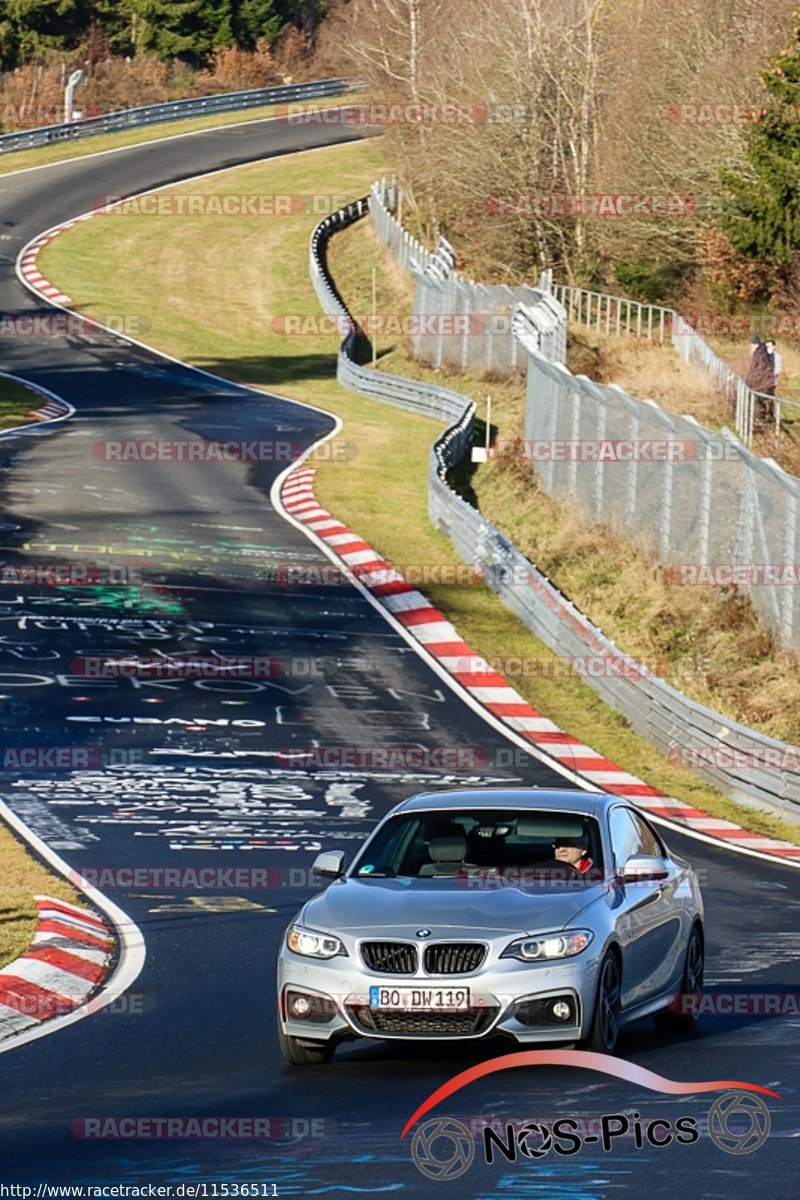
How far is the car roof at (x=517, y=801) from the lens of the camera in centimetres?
1170

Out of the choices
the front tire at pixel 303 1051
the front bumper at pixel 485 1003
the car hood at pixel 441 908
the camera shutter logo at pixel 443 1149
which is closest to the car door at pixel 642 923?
the car hood at pixel 441 908

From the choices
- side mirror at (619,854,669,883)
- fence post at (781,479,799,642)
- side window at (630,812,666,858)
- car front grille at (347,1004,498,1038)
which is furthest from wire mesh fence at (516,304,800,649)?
car front grille at (347,1004,498,1038)

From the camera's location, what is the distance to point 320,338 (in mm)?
65875

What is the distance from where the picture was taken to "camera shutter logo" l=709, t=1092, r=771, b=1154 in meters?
8.52

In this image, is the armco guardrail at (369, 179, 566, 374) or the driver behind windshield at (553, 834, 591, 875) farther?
the armco guardrail at (369, 179, 566, 374)

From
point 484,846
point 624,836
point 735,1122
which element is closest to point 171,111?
point 624,836

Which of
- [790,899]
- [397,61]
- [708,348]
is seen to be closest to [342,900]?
[790,899]

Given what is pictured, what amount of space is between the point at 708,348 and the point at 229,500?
1069 centimetres

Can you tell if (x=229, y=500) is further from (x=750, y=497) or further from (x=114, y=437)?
(x=750, y=497)

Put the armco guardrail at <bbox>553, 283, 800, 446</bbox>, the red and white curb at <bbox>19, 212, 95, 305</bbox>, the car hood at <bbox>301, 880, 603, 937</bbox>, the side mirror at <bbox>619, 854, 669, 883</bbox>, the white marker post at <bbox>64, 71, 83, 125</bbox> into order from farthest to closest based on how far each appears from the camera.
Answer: the white marker post at <bbox>64, 71, 83, 125</bbox> → the red and white curb at <bbox>19, 212, 95, 305</bbox> → the armco guardrail at <bbox>553, 283, 800, 446</bbox> → the side mirror at <bbox>619, 854, 669, 883</bbox> → the car hood at <bbox>301, 880, 603, 937</bbox>

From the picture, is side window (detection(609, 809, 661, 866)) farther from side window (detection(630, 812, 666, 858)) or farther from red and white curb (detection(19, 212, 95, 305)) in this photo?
red and white curb (detection(19, 212, 95, 305))

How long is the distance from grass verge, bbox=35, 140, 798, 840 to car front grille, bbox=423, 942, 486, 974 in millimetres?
12083

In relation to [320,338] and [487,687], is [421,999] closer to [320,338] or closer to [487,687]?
[487,687]

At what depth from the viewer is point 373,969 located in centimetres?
1032
